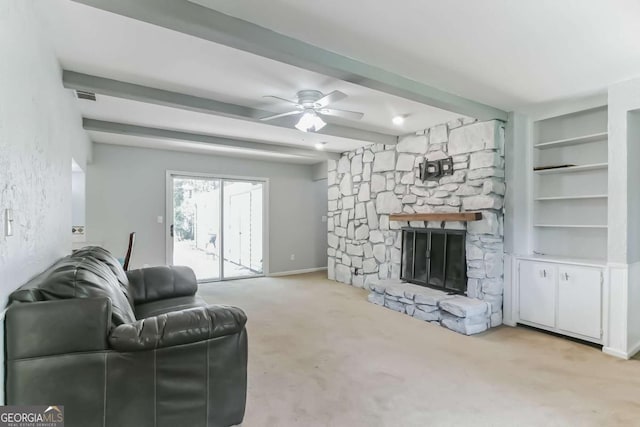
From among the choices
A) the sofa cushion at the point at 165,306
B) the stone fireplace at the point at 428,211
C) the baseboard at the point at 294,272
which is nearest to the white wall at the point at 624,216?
the stone fireplace at the point at 428,211

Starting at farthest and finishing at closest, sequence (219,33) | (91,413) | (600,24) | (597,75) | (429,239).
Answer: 1. (429,239)
2. (597,75)
3. (600,24)
4. (219,33)
5. (91,413)

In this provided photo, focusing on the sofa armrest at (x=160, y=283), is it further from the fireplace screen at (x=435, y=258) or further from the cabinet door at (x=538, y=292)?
the cabinet door at (x=538, y=292)

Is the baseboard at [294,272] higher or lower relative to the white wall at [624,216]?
lower

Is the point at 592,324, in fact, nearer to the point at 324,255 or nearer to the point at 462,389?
the point at 462,389

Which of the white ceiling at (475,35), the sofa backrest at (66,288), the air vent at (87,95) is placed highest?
the white ceiling at (475,35)

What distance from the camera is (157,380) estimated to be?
1.64m

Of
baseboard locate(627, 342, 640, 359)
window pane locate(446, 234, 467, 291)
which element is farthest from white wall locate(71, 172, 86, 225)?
baseboard locate(627, 342, 640, 359)

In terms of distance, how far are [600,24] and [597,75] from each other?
3.16 ft

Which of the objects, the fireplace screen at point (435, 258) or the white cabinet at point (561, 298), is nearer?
the white cabinet at point (561, 298)

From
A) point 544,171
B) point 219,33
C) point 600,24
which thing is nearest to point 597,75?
point 600,24

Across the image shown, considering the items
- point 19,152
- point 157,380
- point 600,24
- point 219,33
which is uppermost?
point 600,24

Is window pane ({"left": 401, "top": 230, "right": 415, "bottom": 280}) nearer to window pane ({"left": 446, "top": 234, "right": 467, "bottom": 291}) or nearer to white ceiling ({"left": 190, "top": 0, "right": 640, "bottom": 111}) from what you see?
window pane ({"left": 446, "top": 234, "right": 467, "bottom": 291})

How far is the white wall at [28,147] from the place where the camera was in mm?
1460

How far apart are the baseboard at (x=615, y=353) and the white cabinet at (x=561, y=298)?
0.11 m
